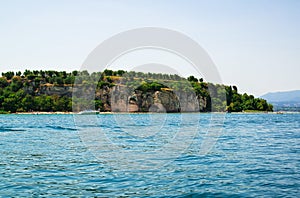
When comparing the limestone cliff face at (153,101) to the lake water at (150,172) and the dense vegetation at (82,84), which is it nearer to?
the dense vegetation at (82,84)

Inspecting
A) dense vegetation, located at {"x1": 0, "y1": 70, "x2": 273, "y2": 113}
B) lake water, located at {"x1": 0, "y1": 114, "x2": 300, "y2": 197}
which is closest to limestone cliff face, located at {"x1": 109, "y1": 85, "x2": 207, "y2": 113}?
dense vegetation, located at {"x1": 0, "y1": 70, "x2": 273, "y2": 113}

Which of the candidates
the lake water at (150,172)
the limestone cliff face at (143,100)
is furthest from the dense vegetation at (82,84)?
the lake water at (150,172)

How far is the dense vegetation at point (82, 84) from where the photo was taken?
164 meters

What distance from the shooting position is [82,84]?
168m

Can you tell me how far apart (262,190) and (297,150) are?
39.8 ft

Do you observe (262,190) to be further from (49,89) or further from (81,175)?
(49,89)

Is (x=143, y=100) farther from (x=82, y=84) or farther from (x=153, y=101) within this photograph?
(x=82, y=84)

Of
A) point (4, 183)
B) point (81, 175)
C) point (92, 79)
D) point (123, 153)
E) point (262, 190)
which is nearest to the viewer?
point (262, 190)

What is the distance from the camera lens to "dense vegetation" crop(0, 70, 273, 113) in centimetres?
16412

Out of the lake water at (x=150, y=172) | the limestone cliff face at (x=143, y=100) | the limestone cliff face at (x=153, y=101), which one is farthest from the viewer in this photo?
the limestone cliff face at (x=153, y=101)

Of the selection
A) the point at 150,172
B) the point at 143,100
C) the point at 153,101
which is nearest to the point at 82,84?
the point at 143,100

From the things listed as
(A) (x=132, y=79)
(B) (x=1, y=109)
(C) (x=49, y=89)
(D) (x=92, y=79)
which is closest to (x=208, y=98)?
(A) (x=132, y=79)

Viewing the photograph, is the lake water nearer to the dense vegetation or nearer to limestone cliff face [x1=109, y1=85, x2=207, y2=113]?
the dense vegetation

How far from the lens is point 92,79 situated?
568 feet
